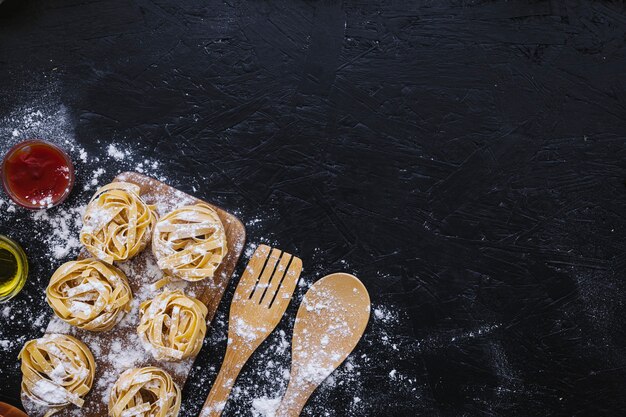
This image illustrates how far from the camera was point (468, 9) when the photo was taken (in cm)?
223

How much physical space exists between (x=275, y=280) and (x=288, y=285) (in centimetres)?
5

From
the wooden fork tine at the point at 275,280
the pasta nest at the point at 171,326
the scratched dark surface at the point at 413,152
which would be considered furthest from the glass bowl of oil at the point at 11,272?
the wooden fork tine at the point at 275,280

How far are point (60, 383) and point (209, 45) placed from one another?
1.34 m

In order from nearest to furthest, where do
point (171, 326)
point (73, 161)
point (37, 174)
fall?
point (171, 326) < point (37, 174) < point (73, 161)

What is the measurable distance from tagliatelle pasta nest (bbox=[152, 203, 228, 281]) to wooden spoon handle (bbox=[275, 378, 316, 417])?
1.77 feet

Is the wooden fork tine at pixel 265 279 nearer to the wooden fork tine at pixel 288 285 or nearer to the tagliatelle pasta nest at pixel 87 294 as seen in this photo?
the wooden fork tine at pixel 288 285

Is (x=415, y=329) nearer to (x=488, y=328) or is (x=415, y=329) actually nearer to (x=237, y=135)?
(x=488, y=328)

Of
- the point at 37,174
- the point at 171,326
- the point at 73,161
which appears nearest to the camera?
the point at 171,326

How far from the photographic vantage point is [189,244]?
204cm

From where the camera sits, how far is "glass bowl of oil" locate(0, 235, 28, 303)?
2.17 meters

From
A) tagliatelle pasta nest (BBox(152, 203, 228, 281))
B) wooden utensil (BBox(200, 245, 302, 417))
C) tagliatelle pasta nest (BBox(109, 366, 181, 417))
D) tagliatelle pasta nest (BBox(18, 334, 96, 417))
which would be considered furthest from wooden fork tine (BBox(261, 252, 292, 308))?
tagliatelle pasta nest (BBox(18, 334, 96, 417))

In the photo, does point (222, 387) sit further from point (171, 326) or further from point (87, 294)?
point (87, 294)

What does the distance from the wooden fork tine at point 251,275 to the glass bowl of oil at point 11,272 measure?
814 mm

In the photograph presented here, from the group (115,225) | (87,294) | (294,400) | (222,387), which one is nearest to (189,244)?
(115,225)
